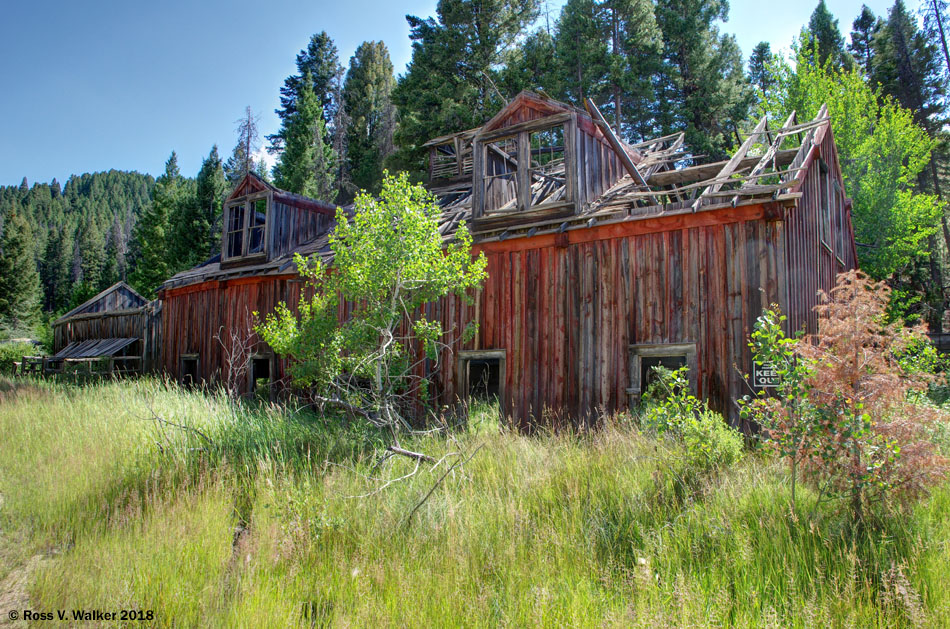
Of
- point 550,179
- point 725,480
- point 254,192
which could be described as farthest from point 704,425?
point 254,192

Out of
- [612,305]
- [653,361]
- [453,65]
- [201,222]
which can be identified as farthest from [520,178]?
[201,222]

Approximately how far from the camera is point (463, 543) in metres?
4.76

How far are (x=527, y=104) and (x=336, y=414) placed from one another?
8.25m

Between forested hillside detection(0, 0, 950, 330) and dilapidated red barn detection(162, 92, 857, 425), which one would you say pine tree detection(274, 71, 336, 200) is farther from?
dilapidated red barn detection(162, 92, 857, 425)

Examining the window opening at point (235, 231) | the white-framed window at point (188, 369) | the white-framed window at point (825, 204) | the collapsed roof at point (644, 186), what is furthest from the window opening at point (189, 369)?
the white-framed window at point (825, 204)

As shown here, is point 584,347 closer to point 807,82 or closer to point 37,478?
point 37,478

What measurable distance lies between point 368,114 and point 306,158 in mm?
10336

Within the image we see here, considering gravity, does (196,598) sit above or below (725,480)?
below

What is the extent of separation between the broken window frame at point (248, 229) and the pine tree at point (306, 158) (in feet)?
55.5

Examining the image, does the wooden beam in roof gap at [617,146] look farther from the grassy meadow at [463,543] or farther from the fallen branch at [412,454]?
the fallen branch at [412,454]

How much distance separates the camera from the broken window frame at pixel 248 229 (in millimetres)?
16016

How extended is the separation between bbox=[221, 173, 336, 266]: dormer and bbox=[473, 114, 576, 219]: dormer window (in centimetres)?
648

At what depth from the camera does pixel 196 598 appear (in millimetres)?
4098

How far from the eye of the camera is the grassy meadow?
3707mm
